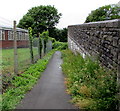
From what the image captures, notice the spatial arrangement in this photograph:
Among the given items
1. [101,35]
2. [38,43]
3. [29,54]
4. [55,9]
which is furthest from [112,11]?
[101,35]

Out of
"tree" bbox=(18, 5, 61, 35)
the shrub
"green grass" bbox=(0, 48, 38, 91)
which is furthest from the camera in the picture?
"tree" bbox=(18, 5, 61, 35)

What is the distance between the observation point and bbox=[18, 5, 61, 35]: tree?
48.2m

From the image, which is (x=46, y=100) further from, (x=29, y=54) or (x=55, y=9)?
(x=55, y=9)

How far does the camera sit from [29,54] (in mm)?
11883

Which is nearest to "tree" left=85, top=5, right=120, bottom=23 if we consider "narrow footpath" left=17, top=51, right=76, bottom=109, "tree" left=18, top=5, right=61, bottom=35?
"tree" left=18, top=5, right=61, bottom=35

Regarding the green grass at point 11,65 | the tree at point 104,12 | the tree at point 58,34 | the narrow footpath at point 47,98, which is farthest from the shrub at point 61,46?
the narrow footpath at point 47,98

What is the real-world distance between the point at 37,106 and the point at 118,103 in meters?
1.85

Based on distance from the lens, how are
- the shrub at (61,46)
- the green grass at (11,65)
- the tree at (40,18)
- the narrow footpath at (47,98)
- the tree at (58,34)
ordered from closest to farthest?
1. the narrow footpath at (47,98)
2. the green grass at (11,65)
3. the shrub at (61,46)
4. the tree at (40,18)
5. the tree at (58,34)

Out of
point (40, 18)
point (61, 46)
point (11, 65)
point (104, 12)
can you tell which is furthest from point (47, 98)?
point (40, 18)

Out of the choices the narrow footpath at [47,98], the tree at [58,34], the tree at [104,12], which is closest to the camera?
the narrow footpath at [47,98]

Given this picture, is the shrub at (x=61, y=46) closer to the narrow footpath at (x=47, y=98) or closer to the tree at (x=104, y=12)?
the tree at (x=104, y=12)

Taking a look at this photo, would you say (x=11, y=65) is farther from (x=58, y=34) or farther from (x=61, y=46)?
(x=58, y=34)

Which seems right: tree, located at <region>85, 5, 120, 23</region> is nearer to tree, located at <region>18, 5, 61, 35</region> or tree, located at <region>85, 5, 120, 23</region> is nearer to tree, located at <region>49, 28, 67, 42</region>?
tree, located at <region>49, 28, 67, 42</region>

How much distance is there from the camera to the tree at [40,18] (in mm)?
48250
